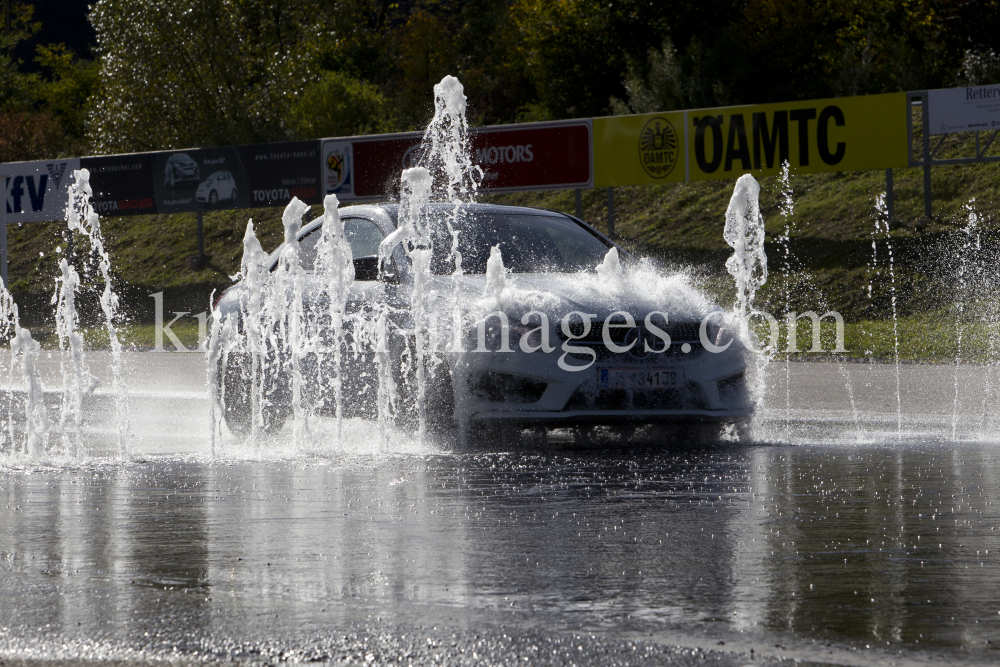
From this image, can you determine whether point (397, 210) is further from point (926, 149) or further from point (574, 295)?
point (926, 149)

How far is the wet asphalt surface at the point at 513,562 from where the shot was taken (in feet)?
13.4

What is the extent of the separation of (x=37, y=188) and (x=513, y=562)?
89.8 feet

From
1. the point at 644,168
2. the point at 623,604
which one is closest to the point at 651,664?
the point at 623,604

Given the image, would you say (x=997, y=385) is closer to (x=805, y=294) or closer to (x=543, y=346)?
(x=543, y=346)

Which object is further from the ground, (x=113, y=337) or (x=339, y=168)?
(x=339, y=168)

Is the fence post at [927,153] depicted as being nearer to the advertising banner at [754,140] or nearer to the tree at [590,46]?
the advertising banner at [754,140]

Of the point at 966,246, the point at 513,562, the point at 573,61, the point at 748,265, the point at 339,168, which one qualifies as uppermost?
the point at 573,61

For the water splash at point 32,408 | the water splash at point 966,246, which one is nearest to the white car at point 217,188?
the water splash at point 966,246

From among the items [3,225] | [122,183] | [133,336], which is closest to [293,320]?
[133,336]

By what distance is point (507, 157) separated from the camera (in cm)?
2494

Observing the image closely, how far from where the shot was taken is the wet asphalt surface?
13.4ft

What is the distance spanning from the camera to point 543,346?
8.23 metres

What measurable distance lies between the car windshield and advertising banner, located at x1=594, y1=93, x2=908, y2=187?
13032mm

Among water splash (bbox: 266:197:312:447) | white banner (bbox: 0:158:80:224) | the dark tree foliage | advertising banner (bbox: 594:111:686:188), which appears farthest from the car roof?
the dark tree foliage
